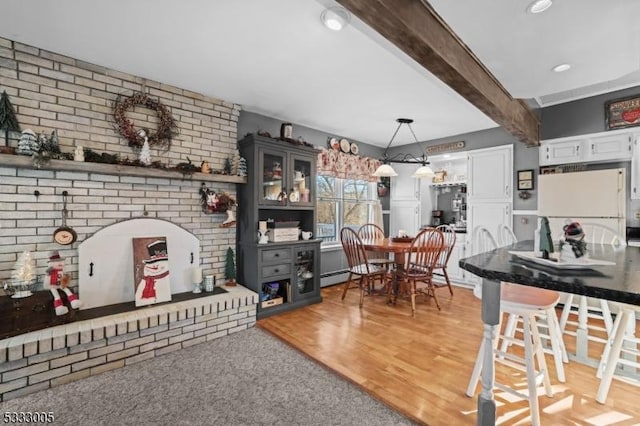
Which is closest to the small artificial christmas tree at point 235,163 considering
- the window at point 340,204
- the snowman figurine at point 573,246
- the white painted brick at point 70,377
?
the window at point 340,204

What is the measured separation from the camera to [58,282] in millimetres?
2248

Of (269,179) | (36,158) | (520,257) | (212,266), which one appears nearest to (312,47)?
(269,179)

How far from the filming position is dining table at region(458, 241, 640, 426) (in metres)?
0.96

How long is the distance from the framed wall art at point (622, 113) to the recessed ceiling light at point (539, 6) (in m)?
2.66

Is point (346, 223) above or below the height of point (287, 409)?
above

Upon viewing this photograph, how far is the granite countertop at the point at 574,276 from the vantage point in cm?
93

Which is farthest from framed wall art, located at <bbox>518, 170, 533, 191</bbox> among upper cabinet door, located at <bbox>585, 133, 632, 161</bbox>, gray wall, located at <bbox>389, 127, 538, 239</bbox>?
upper cabinet door, located at <bbox>585, 133, 632, 161</bbox>

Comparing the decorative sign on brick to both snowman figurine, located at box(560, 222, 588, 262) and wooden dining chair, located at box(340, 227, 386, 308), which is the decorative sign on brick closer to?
wooden dining chair, located at box(340, 227, 386, 308)

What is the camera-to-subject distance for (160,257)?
9.09 ft

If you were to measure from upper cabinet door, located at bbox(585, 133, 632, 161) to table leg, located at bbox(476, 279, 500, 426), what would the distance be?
3285 mm

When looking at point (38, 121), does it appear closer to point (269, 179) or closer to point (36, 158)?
point (36, 158)

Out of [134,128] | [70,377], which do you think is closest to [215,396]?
[70,377]

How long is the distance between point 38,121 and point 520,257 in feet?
11.7

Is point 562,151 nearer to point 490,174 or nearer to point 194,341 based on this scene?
point 490,174
